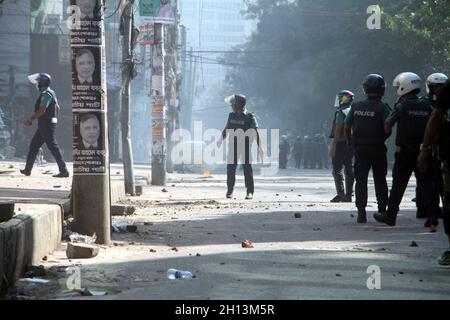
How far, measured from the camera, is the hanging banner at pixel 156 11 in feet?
75.3

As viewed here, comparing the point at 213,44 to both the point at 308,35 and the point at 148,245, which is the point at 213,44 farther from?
the point at 148,245

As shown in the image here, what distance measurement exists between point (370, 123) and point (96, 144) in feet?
13.7

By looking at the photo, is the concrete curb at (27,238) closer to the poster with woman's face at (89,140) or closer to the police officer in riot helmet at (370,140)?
the poster with woman's face at (89,140)

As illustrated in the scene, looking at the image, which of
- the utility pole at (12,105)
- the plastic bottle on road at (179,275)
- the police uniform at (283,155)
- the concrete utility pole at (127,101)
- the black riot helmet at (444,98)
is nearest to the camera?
the plastic bottle on road at (179,275)

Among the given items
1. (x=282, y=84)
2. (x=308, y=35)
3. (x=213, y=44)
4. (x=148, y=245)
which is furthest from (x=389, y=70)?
(x=213, y=44)

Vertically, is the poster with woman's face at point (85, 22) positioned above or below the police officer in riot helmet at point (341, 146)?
above

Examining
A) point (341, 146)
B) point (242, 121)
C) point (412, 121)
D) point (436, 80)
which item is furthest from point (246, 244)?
point (242, 121)

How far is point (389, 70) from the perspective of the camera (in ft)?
164

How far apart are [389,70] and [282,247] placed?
136 feet

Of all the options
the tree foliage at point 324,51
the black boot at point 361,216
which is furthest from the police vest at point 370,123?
the tree foliage at point 324,51

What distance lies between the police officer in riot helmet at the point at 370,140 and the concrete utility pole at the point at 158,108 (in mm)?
11258

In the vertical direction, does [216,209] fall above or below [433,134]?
below

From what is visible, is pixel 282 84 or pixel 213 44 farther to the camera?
pixel 213 44

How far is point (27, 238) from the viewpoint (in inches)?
303
